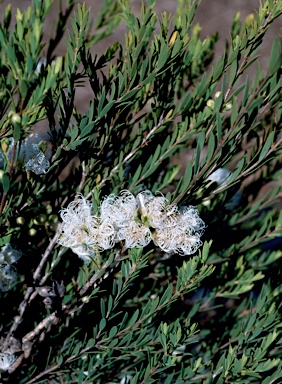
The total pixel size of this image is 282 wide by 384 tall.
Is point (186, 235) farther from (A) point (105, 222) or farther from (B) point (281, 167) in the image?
(B) point (281, 167)

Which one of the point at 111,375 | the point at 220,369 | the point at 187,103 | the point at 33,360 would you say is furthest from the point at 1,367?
the point at 187,103

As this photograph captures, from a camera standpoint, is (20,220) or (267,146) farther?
(20,220)

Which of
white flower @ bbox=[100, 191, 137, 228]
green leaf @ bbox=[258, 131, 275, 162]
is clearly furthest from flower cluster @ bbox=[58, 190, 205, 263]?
green leaf @ bbox=[258, 131, 275, 162]

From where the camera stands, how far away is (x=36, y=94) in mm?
455

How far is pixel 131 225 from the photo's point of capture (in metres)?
0.54

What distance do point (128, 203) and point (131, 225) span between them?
0.03m

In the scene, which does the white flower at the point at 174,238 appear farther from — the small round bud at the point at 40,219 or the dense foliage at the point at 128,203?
the small round bud at the point at 40,219

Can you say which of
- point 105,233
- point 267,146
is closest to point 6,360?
point 105,233

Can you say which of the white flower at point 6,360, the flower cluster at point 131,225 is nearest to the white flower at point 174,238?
the flower cluster at point 131,225

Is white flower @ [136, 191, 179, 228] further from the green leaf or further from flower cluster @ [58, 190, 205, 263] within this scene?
the green leaf

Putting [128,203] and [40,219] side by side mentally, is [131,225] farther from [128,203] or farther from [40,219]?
[40,219]

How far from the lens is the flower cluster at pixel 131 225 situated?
54 centimetres

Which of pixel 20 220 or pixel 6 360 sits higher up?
pixel 20 220

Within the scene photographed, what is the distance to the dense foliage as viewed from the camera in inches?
20.3
